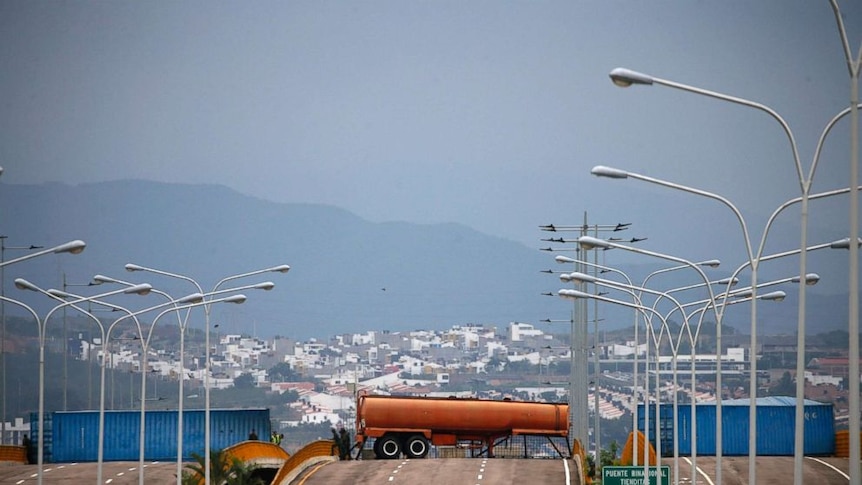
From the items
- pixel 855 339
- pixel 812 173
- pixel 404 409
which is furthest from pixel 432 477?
pixel 855 339

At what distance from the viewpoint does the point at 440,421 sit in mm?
83750

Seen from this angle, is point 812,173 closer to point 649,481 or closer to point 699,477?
point 649,481

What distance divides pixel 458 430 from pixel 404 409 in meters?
3.41

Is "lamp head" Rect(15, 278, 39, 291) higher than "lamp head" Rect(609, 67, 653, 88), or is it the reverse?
"lamp head" Rect(609, 67, 653, 88)

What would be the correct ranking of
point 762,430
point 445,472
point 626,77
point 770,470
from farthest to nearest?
point 762,430
point 770,470
point 445,472
point 626,77

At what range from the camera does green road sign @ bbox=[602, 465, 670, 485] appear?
50875mm

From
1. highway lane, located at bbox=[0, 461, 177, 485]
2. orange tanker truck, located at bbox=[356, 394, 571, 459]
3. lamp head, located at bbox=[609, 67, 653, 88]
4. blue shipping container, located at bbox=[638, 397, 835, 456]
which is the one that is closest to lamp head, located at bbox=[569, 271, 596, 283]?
lamp head, located at bbox=[609, 67, 653, 88]

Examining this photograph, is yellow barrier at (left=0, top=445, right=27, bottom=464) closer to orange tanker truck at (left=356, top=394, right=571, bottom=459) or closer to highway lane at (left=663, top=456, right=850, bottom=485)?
orange tanker truck at (left=356, top=394, right=571, bottom=459)

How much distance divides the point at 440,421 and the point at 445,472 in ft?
33.5

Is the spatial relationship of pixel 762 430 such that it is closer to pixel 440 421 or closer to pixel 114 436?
pixel 440 421

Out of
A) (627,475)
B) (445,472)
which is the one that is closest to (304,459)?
(445,472)

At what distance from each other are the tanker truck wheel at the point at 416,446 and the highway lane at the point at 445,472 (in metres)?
2.40

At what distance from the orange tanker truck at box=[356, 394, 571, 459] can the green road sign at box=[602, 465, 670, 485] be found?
105 ft

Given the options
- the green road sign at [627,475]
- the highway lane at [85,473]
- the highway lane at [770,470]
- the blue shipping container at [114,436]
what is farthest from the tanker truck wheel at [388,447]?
the green road sign at [627,475]
